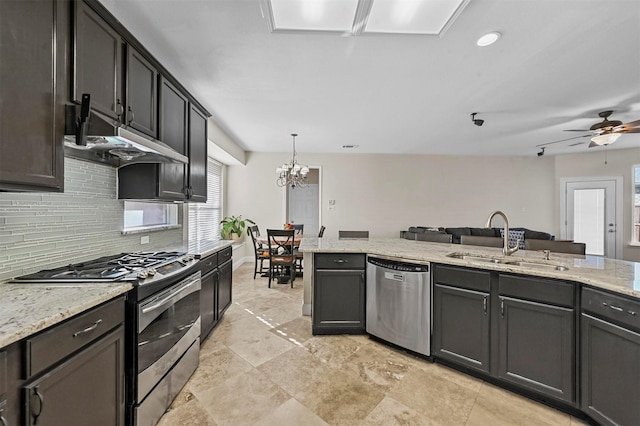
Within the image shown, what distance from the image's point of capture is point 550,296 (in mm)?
1737

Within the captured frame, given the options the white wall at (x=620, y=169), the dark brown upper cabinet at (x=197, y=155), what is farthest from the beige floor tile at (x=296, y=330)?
the white wall at (x=620, y=169)

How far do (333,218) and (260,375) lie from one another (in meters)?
4.54

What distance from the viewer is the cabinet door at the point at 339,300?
105 inches

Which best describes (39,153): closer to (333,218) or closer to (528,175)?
(333,218)

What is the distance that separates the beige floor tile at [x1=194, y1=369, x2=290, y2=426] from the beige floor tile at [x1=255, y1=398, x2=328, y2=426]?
0.13ft

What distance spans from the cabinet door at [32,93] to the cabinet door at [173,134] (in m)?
0.89

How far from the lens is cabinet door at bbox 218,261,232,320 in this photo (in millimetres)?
2843

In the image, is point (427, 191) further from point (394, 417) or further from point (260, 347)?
point (394, 417)

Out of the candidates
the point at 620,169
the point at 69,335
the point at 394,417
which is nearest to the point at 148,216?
the point at 69,335

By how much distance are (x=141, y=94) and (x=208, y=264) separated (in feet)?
4.99

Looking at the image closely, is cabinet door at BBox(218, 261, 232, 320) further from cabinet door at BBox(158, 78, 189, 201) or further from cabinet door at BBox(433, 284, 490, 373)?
cabinet door at BBox(433, 284, 490, 373)

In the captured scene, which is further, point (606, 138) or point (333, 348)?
point (606, 138)

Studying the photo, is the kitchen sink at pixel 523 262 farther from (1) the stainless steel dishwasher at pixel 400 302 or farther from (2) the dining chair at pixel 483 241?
(2) the dining chair at pixel 483 241

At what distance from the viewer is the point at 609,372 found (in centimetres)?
149
